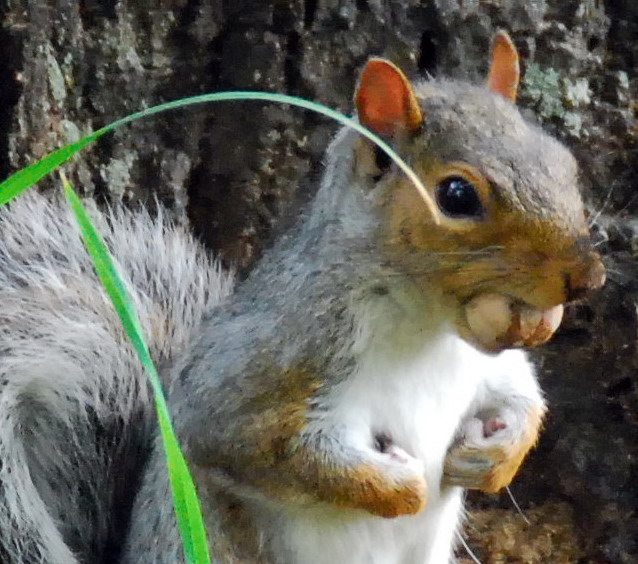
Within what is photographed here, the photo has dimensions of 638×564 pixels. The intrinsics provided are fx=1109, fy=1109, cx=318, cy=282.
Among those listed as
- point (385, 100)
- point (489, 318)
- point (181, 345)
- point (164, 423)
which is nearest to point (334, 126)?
point (181, 345)

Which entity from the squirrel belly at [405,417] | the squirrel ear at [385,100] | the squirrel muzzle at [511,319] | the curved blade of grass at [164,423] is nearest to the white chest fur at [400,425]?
the squirrel belly at [405,417]

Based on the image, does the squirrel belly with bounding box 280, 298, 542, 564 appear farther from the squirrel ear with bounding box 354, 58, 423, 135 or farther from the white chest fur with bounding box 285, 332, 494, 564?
the squirrel ear with bounding box 354, 58, 423, 135

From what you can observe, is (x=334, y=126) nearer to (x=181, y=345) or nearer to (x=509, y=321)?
(x=181, y=345)

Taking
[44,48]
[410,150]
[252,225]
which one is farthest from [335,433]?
[44,48]

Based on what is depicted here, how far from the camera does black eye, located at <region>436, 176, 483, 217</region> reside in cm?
107

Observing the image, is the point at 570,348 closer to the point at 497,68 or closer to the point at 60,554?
the point at 497,68

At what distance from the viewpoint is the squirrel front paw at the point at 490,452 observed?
1280 mm

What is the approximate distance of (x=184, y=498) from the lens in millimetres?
818

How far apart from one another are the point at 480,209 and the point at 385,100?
0.52 feet

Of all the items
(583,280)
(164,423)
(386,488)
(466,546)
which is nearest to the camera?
(164,423)

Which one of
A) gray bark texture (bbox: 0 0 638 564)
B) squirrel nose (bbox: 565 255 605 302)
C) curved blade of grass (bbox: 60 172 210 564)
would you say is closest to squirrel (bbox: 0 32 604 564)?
squirrel nose (bbox: 565 255 605 302)

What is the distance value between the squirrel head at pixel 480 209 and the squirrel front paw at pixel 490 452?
0.21 m

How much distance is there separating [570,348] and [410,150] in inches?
25.7

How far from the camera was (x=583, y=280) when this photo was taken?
1.04m
